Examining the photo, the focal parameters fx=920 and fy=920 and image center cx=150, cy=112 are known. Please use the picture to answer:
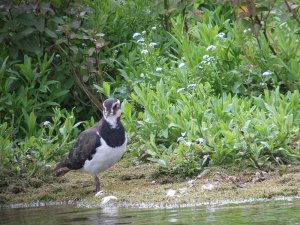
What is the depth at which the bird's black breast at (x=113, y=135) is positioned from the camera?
361 inches

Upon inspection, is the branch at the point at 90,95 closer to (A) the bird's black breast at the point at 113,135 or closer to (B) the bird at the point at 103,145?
(B) the bird at the point at 103,145

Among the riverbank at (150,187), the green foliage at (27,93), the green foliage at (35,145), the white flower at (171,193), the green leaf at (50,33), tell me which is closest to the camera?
the riverbank at (150,187)

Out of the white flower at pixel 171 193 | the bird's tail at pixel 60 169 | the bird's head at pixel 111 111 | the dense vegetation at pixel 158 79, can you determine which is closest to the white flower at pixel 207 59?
the dense vegetation at pixel 158 79

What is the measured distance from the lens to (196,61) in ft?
37.0

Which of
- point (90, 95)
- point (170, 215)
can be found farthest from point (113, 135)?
point (90, 95)

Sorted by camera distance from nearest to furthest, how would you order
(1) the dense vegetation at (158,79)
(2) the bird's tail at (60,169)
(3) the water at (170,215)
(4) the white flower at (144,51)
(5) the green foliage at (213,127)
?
1. (3) the water at (170,215)
2. (5) the green foliage at (213,127)
3. (1) the dense vegetation at (158,79)
4. (2) the bird's tail at (60,169)
5. (4) the white flower at (144,51)

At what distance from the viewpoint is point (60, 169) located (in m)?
9.73

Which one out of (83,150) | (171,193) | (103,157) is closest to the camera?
(171,193)

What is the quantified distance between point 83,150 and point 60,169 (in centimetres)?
48

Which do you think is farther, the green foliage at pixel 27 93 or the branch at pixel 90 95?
the branch at pixel 90 95

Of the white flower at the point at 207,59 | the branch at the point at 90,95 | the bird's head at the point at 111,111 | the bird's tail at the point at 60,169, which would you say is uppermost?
the white flower at the point at 207,59

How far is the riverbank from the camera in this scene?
841 cm

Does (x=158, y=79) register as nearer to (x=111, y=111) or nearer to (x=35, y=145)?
(x=35, y=145)

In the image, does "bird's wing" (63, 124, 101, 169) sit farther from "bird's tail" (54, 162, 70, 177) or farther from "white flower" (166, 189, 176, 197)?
"white flower" (166, 189, 176, 197)
